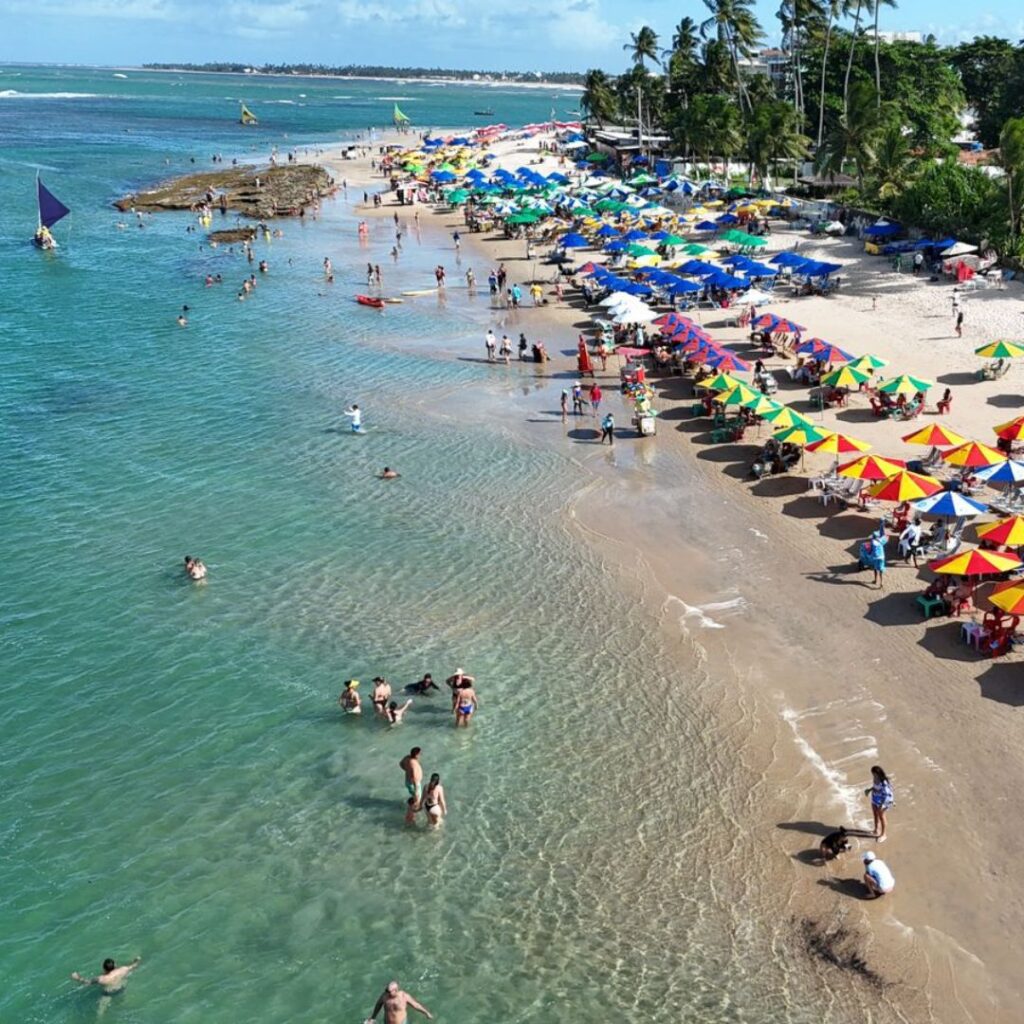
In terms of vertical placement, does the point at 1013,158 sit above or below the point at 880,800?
above

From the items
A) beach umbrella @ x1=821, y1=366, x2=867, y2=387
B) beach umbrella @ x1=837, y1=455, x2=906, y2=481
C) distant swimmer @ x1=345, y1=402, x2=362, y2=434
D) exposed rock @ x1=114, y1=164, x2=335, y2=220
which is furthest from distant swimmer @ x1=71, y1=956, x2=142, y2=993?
exposed rock @ x1=114, y1=164, x2=335, y2=220

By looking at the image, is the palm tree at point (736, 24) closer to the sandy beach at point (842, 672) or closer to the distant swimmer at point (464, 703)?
the sandy beach at point (842, 672)

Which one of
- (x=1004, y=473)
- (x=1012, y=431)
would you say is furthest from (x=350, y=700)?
(x=1012, y=431)

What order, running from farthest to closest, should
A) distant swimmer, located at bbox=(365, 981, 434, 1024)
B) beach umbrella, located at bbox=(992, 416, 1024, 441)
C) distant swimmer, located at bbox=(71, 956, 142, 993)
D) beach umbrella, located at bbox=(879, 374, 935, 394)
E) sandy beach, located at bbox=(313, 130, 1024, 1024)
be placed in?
beach umbrella, located at bbox=(879, 374, 935, 394), beach umbrella, located at bbox=(992, 416, 1024, 441), sandy beach, located at bbox=(313, 130, 1024, 1024), distant swimmer, located at bbox=(71, 956, 142, 993), distant swimmer, located at bbox=(365, 981, 434, 1024)

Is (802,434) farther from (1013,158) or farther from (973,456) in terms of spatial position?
(1013,158)

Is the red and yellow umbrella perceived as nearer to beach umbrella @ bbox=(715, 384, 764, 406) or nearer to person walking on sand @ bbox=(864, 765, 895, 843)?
beach umbrella @ bbox=(715, 384, 764, 406)

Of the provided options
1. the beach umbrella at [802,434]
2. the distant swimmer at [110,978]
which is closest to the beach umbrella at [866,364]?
the beach umbrella at [802,434]

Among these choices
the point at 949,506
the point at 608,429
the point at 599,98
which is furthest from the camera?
the point at 599,98
